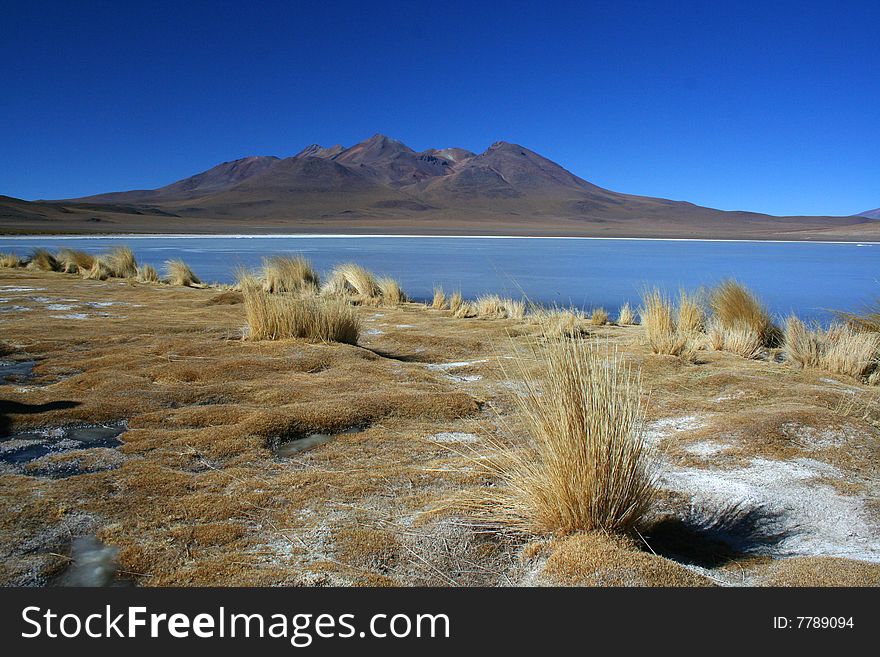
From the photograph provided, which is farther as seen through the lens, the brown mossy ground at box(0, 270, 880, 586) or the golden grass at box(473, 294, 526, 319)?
the golden grass at box(473, 294, 526, 319)

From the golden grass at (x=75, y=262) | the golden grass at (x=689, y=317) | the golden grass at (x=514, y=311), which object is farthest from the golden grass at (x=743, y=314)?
the golden grass at (x=75, y=262)

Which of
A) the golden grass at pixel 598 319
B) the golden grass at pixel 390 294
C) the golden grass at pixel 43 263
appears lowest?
the golden grass at pixel 598 319

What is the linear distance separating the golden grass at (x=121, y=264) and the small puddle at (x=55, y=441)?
1370 centimetres

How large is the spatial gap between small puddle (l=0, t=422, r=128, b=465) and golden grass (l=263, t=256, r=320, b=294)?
28.7 feet

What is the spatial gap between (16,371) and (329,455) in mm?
3721

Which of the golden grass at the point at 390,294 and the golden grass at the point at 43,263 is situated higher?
the golden grass at the point at 43,263

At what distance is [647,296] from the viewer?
9.79 metres

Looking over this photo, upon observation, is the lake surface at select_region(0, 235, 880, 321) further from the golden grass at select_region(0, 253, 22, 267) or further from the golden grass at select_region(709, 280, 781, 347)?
the golden grass at select_region(0, 253, 22, 267)

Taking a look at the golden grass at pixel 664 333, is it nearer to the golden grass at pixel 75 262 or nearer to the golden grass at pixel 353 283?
the golden grass at pixel 353 283

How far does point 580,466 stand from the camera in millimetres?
2822

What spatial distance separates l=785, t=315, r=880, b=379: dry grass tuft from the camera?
21.4 ft

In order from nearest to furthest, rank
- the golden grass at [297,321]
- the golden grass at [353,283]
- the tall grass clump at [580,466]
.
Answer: the tall grass clump at [580,466], the golden grass at [297,321], the golden grass at [353,283]

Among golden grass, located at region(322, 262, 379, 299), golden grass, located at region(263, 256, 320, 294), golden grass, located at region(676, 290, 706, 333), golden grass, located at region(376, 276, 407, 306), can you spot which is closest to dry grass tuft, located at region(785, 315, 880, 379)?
golden grass, located at region(676, 290, 706, 333)

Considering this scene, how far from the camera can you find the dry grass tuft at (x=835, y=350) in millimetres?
6535
